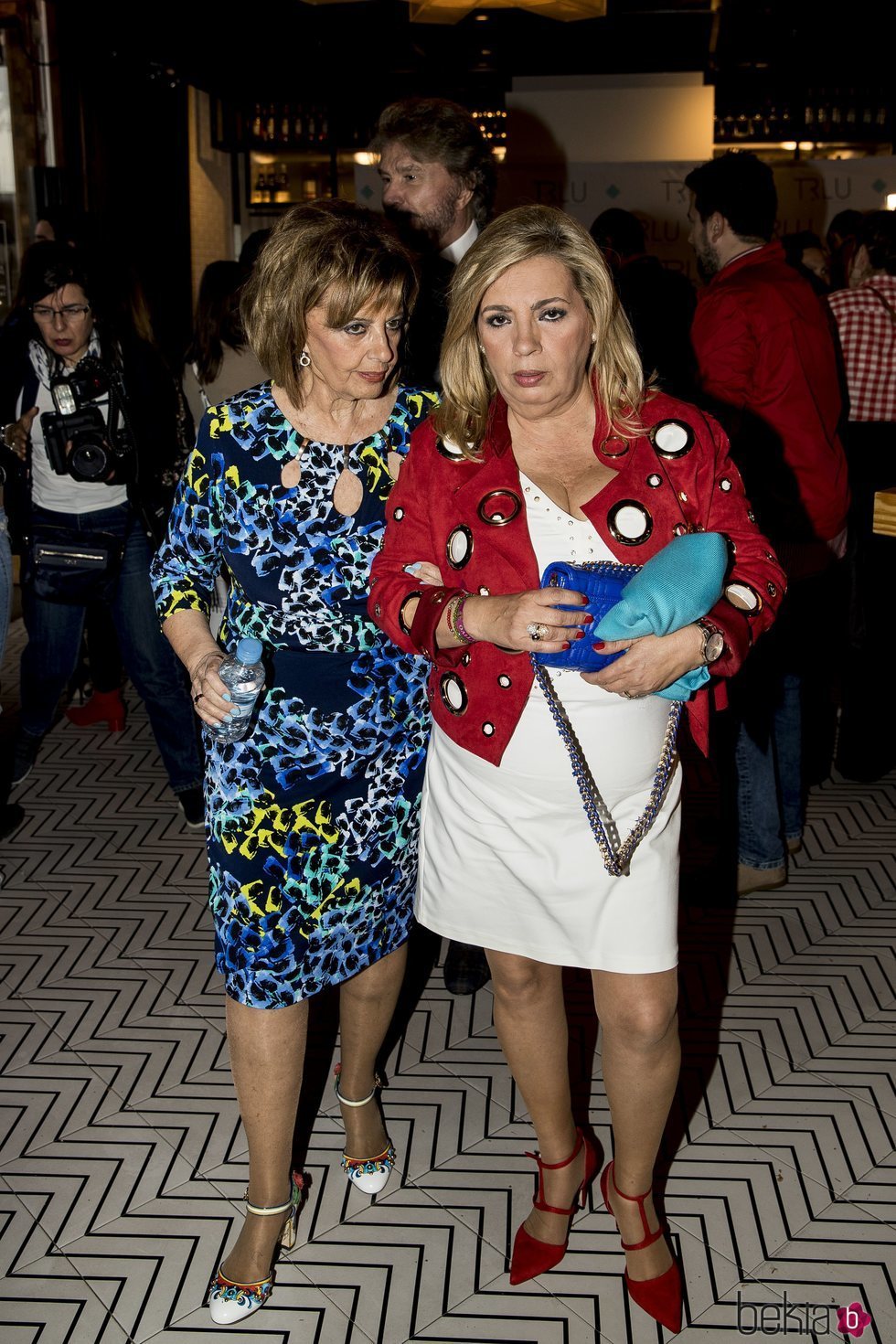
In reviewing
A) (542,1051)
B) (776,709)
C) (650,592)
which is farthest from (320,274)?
(776,709)

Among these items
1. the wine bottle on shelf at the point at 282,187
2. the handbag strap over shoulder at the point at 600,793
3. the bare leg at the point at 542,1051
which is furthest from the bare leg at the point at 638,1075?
the wine bottle on shelf at the point at 282,187

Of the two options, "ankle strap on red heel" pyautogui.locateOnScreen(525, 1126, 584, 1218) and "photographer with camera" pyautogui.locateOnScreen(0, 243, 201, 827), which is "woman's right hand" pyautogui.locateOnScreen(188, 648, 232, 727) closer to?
"ankle strap on red heel" pyautogui.locateOnScreen(525, 1126, 584, 1218)

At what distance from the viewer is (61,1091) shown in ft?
9.09

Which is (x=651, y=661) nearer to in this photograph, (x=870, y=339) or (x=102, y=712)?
(x=870, y=339)

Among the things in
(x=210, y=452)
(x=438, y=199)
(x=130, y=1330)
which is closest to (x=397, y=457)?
(x=210, y=452)

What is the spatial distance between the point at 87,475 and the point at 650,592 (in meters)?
2.61

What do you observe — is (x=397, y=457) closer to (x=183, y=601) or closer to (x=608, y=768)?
(x=183, y=601)

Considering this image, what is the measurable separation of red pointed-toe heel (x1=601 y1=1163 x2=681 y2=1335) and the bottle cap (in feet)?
3.66

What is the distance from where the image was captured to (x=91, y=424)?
3.79 meters

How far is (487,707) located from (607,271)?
0.71m

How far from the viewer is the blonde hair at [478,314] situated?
73.0 inches

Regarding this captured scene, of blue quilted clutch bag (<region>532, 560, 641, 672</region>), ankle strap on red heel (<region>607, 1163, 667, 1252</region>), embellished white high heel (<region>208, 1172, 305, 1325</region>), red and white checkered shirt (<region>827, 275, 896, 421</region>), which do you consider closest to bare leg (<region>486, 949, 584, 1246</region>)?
ankle strap on red heel (<region>607, 1163, 667, 1252</region>)

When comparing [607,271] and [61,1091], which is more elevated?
[607,271]

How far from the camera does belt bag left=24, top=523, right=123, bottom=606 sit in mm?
3885
